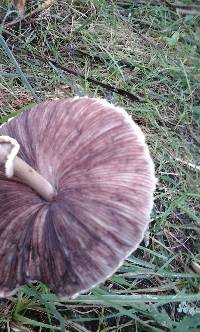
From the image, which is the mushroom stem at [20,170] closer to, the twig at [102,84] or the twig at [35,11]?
the twig at [102,84]

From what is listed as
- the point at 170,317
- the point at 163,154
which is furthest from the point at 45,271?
the point at 163,154

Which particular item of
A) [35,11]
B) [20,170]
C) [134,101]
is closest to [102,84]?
[134,101]

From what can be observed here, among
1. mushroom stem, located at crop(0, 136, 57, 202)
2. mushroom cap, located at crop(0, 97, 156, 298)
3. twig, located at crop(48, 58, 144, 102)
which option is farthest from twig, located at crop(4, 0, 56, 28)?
mushroom stem, located at crop(0, 136, 57, 202)

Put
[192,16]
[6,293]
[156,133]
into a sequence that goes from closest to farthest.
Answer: [6,293] → [156,133] → [192,16]

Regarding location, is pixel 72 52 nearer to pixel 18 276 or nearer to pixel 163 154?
pixel 163 154

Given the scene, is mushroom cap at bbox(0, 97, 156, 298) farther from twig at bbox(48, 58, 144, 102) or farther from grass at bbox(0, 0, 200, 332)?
twig at bbox(48, 58, 144, 102)

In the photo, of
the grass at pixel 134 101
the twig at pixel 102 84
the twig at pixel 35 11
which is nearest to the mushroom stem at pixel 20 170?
the grass at pixel 134 101
